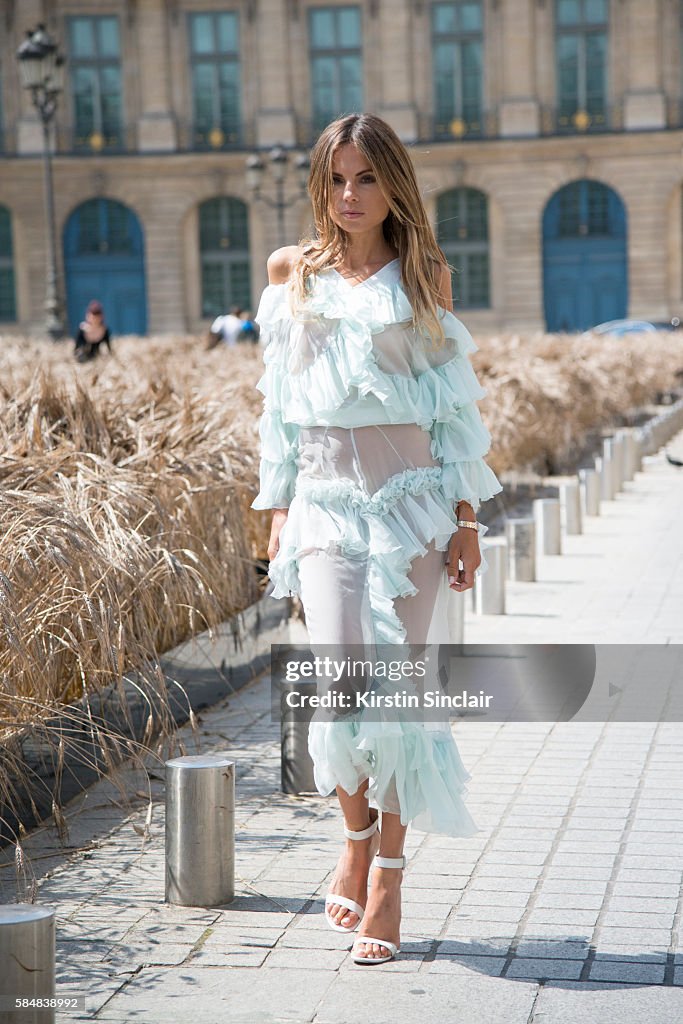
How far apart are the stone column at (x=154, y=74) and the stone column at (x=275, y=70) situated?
115 inches

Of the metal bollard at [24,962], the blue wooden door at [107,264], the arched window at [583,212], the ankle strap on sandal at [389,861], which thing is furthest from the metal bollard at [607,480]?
the blue wooden door at [107,264]

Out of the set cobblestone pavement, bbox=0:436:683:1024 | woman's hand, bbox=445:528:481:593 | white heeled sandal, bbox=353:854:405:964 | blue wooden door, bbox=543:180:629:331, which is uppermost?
blue wooden door, bbox=543:180:629:331

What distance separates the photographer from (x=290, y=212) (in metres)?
47.2

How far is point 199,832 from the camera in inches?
161

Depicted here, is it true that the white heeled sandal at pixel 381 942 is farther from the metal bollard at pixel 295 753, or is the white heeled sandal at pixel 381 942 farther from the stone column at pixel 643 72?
the stone column at pixel 643 72

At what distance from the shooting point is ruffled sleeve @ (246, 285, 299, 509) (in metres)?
3.90

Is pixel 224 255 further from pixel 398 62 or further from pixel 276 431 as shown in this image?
pixel 276 431

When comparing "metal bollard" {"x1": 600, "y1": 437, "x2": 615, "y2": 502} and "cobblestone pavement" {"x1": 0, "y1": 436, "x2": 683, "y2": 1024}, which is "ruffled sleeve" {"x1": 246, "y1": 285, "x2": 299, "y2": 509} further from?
"metal bollard" {"x1": 600, "y1": 437, "x2": 615, "y2": 502}

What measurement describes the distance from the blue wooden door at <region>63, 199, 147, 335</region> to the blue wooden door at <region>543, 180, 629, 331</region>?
Result: 12.6m

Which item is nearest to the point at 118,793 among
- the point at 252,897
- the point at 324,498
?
the point at 252,897

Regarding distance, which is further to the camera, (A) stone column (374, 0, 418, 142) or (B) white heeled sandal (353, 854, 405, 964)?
(A) stone column (374, 0, 418, 142)

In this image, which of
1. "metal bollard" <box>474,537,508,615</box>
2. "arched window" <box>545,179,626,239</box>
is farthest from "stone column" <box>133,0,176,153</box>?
"metal bollard" <box>474,537,508,615</box>

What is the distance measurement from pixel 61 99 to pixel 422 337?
4672cm

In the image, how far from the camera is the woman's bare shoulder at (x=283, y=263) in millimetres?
3914
